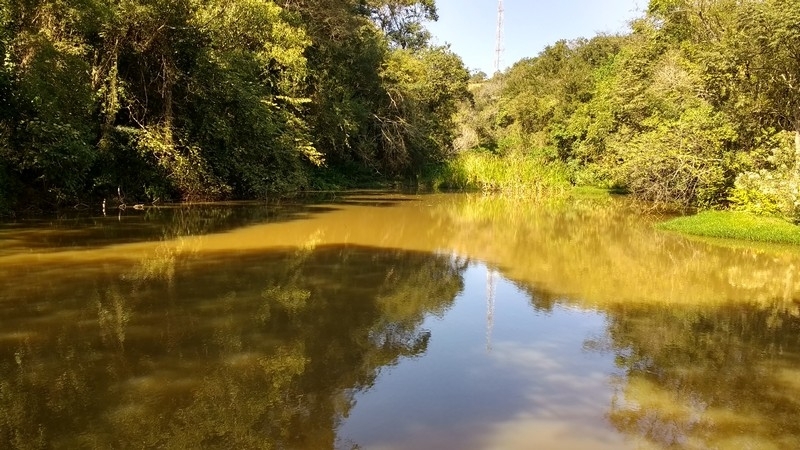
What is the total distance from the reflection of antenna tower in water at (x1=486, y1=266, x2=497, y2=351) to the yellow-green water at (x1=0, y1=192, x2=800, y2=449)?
50 millimetres

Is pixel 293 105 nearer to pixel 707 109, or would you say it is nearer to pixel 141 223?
pixel 141 223

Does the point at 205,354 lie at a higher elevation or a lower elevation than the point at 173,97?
lower

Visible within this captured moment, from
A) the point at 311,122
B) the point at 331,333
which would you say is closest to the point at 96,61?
the point at 311,122

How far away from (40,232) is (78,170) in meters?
3.26

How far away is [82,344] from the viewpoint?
4906 millimetres

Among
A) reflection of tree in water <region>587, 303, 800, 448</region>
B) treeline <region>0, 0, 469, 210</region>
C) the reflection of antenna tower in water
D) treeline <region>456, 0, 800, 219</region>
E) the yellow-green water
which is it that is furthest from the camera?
treeline <region>456, 0, 800, 219</region>

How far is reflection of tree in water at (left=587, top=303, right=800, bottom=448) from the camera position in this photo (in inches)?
156

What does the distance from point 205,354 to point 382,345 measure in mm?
1517

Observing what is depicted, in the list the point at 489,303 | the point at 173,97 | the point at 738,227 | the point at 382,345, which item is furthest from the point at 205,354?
the point at 173,97

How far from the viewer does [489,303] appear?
23.6 feet

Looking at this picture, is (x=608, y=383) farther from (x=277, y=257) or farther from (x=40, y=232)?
(x=40, y=232)

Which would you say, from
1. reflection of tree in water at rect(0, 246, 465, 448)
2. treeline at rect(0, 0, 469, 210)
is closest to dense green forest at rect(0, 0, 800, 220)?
treeline at rect(0, 0, 469, 210)

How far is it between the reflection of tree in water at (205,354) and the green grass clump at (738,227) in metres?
7.69

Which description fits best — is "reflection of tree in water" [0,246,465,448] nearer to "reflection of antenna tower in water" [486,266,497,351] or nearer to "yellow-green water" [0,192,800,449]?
"yellow-green water" [0,192,800,449]
